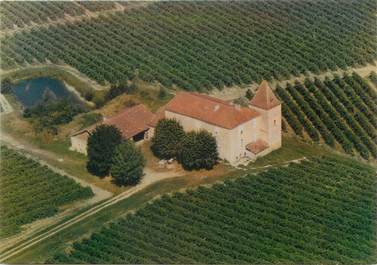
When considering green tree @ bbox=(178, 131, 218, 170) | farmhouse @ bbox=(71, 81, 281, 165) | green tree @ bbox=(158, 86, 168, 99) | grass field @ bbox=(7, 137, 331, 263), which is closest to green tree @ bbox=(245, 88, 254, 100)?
grass field @ bbox=(7, 137, 331, 263)

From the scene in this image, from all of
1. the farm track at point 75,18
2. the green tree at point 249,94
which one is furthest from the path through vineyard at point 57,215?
the farm track at point 75,18

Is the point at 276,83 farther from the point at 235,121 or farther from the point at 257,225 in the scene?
the point at 257,225

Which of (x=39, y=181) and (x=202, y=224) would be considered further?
(x=39, y=181)

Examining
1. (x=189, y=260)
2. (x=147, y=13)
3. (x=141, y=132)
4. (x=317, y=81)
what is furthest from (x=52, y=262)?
(x=147, y=13)

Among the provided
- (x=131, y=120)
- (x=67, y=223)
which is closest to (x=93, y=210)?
(x=67, y=223)

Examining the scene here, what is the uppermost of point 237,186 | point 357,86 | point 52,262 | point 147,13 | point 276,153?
point 147,13

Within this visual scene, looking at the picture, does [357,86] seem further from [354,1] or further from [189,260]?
[189,260]
